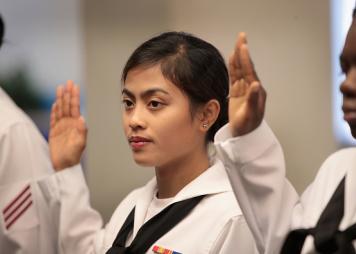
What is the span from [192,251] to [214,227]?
9 cm

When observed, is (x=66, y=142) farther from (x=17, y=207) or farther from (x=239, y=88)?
(x=239, y=88)

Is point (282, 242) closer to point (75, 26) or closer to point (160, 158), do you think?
point (160, 158)

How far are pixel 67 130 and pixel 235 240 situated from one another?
0.75 m

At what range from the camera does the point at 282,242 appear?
1243 mm

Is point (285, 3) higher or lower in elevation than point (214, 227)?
higher

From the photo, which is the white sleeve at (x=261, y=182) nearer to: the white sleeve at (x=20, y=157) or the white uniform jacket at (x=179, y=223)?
the white uniform jacket at (x=179, y=223)

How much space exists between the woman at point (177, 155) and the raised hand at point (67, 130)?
0.25 meters

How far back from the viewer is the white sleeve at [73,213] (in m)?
1.97

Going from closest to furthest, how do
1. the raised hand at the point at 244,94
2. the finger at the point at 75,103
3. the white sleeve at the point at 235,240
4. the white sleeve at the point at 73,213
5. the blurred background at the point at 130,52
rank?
1. the raised hand at the point at 244,94
2. the white sleeve at the point at 235,240
3. the white sleeve at the point at 73,213
4. the finger at the point at 75,103
5. the blurred background at the point at 130,52

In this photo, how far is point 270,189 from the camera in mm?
1268

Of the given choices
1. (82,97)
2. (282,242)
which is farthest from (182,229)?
(82,97)

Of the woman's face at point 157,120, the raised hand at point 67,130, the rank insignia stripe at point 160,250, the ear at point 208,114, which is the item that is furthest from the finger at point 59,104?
the rank insignia stripe at point 160,250

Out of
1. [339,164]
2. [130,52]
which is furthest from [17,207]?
[339,164]

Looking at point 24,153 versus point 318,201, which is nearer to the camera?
point 318,201
